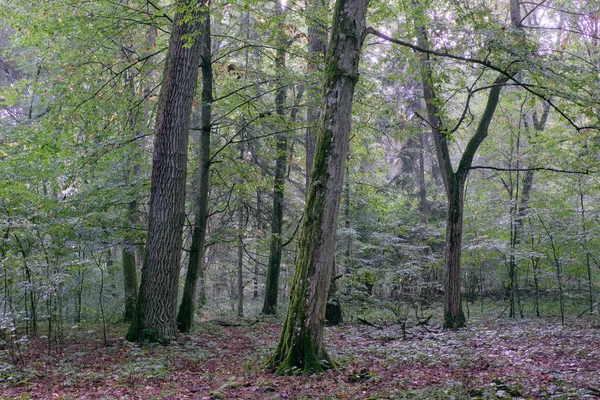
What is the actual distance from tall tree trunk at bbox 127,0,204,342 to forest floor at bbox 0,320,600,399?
0.49 meters

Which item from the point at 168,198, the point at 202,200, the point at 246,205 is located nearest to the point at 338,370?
the point at 168,198

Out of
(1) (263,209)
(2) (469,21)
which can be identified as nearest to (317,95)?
(2) (469,21)

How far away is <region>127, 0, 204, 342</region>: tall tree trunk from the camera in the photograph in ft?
25.5

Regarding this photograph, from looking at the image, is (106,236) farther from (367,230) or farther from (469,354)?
(367,230)

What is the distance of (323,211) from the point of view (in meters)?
5.41

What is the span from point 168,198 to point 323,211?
3.82m

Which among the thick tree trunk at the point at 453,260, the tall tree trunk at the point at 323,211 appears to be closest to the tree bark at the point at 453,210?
the thick tree trunk at the point at 453,260

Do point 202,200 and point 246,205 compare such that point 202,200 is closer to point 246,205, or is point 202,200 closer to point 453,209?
point 246,205

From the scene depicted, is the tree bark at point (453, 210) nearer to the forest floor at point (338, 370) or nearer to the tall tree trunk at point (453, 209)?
the tall tree trunk at point (453, 209)

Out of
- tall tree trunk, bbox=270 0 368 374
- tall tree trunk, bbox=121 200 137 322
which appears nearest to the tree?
tall tree trunk, bbox=270 0 368 374

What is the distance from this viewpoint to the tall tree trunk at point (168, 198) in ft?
25.5

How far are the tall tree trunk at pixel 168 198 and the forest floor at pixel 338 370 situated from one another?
1.61 ft

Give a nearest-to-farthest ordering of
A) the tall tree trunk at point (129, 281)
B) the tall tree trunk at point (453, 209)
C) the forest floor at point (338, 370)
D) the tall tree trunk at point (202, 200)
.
→ the forest floor at point (338, 370), the tall tree trunk at point (202, 200), the tall tree trunk at point (453, 209), the tall tree trunk at point (129, 281)

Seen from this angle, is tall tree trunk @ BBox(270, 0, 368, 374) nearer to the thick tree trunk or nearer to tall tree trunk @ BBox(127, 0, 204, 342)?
tall tree trunk @ BBox(127, 0, 204, 342)
